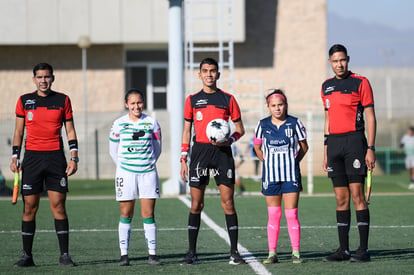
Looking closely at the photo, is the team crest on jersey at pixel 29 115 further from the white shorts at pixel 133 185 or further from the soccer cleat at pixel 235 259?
the soccer cleat at pixel 235 259

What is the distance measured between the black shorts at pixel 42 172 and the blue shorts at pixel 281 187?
2.15 metres

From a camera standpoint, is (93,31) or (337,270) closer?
(337,270)

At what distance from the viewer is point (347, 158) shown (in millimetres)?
9164

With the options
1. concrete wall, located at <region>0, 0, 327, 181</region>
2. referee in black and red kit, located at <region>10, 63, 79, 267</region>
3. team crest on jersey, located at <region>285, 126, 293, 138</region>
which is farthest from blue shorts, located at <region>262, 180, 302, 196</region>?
concrete wall, located at <region>0, 0, 327, 181</region>

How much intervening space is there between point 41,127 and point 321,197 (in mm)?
11143

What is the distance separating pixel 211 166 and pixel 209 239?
94.9 inches

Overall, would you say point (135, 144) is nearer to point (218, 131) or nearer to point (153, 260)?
point (218, 131)

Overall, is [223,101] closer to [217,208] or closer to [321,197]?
[217,208]

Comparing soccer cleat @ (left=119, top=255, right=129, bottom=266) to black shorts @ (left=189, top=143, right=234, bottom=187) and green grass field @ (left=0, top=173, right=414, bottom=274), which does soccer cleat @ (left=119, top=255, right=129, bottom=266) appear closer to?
green grass field @ (left=0, top=173, right=414, bottom=274)

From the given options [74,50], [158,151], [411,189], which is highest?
[74,50]

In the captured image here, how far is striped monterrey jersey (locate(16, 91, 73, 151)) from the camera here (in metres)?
9.05

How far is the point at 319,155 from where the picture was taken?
94.1 ft

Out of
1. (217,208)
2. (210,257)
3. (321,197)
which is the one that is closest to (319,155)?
(321,197)

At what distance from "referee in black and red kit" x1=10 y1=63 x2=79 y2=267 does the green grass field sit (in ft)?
1.41
